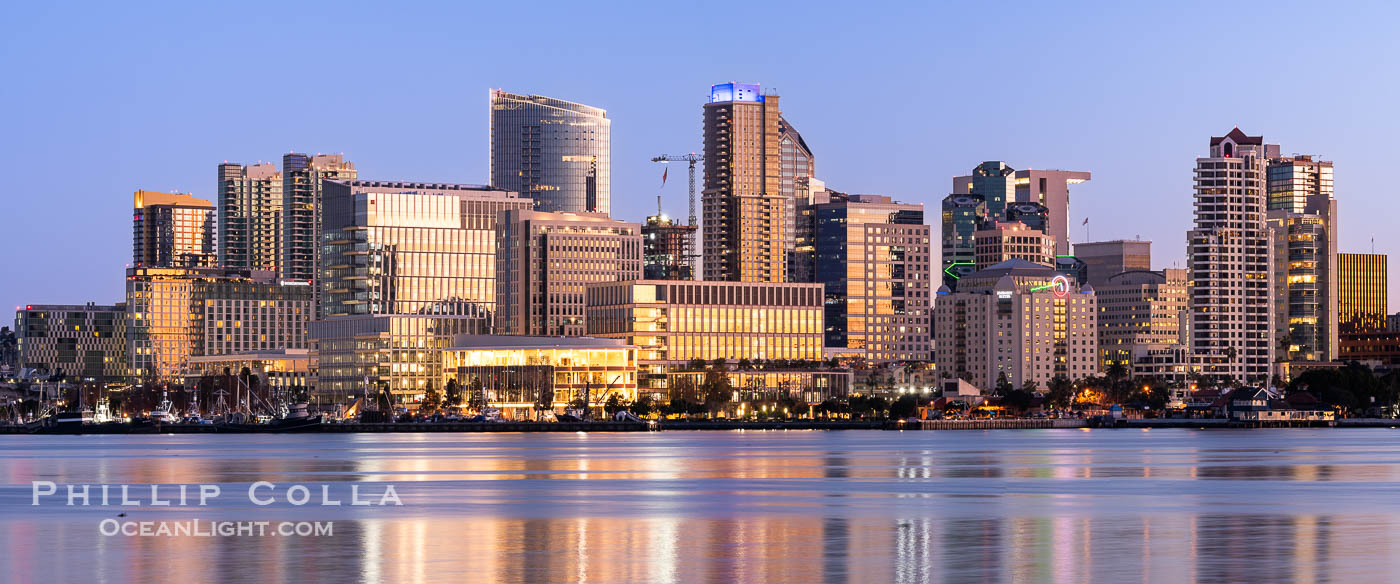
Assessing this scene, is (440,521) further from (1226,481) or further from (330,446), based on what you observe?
(330,446)

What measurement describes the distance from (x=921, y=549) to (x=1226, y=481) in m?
49.7

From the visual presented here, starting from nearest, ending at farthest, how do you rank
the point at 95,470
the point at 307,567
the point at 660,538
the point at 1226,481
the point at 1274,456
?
the point at 307,567, the point at 660,538, the point at 1226,481, the point at 95,470, the point at 1274,456

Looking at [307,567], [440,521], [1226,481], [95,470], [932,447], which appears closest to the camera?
[307,567]

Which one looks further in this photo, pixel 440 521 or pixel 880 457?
pixel 880 457

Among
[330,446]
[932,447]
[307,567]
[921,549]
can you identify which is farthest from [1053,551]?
[330,446]

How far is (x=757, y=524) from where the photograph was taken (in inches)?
2876

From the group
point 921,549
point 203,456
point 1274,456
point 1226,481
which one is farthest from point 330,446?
point 921,549

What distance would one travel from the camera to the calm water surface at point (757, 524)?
56.2 meters

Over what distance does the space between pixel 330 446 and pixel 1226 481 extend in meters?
109

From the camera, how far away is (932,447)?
618ft

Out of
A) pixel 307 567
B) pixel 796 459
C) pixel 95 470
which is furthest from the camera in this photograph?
pixel 796 459

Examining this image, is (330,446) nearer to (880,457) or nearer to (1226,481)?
(880,457)

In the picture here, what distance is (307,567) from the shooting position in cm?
5675

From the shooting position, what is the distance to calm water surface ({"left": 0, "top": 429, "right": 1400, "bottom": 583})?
2211 inches
